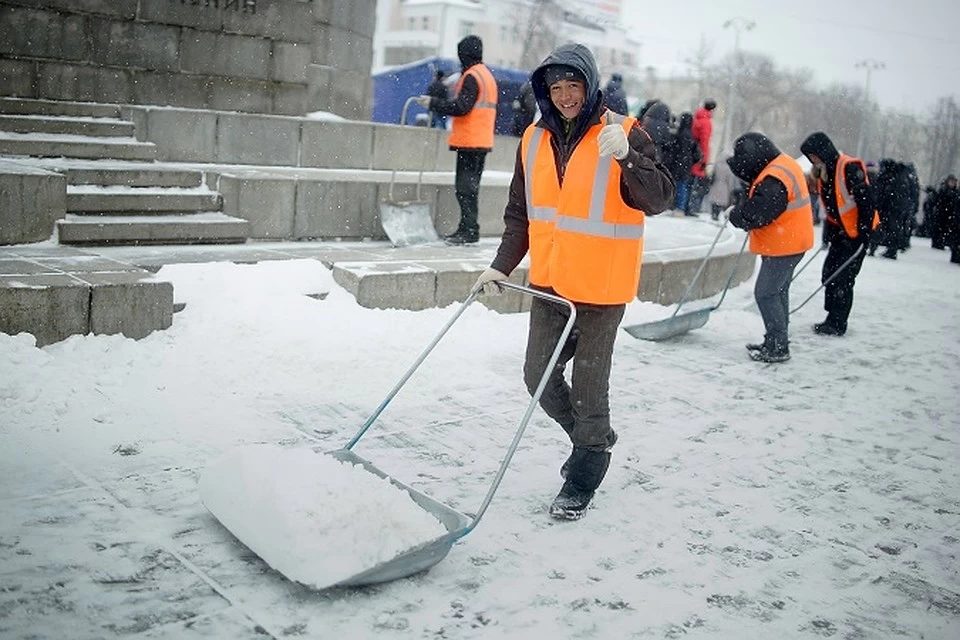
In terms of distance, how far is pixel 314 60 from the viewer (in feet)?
39.1

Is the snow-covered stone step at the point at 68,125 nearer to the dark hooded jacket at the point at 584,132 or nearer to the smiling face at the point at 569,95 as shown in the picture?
the dark hooded jacket at the point at 584,132

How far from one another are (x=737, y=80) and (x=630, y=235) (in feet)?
202

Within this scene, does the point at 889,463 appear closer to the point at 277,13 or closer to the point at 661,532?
the point at 661,532

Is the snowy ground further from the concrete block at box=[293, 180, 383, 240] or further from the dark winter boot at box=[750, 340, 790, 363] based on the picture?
the concrete block at box=[293, 180, 383, 240]

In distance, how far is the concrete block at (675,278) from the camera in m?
9.09

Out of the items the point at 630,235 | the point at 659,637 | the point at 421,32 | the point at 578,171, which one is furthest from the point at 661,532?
the point at 421,32

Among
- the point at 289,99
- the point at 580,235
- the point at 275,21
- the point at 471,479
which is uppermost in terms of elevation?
the point at 275,21

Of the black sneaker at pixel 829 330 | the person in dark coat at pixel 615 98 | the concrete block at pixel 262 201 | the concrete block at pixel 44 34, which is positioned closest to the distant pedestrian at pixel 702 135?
the person in dark coat at pixel 615 98

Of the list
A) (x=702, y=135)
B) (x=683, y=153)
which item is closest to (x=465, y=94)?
(x=683, y=153)

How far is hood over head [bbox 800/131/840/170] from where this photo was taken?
8.27 meters

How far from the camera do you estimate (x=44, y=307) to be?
16.6 feet

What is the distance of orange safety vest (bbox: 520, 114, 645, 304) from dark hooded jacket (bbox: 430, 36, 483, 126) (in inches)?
189

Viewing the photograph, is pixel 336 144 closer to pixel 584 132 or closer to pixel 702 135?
pixel 584 132

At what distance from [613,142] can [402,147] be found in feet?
24.6
